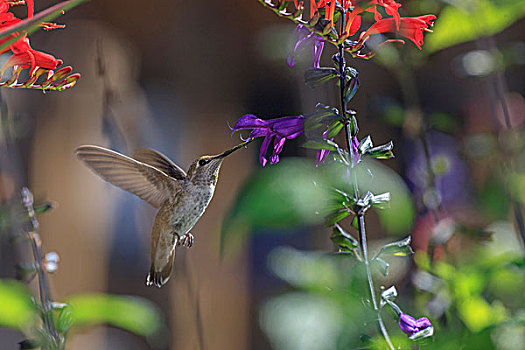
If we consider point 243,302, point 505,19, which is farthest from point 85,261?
point 505,19

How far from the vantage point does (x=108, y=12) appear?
2.23 meters

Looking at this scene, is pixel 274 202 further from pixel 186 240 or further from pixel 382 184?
pixel 186 240

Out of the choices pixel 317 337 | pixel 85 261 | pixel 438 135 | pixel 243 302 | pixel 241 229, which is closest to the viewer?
pixel 241 229

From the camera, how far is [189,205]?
0.70 m

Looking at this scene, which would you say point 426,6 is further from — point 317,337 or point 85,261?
point 85,261

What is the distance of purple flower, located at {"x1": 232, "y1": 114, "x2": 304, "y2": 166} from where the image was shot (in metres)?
0.49

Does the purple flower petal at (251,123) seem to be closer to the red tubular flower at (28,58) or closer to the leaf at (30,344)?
the red tubular flower at (28,58)

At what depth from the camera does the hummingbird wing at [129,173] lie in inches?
25.9

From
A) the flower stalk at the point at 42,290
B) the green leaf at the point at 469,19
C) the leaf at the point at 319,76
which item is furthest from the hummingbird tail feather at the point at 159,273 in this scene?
the green leaf at the point at 469,19

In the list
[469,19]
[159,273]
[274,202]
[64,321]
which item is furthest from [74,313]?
[469,19]

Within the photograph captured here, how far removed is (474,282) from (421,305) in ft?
0.38

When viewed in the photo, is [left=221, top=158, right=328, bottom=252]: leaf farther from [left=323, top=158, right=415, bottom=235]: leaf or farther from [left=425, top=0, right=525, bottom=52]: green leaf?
[left=425, top=0, right=525, bottom=52]: green leaf

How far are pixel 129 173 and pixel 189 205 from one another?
8cm

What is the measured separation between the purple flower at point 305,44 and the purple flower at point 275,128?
5 cm
